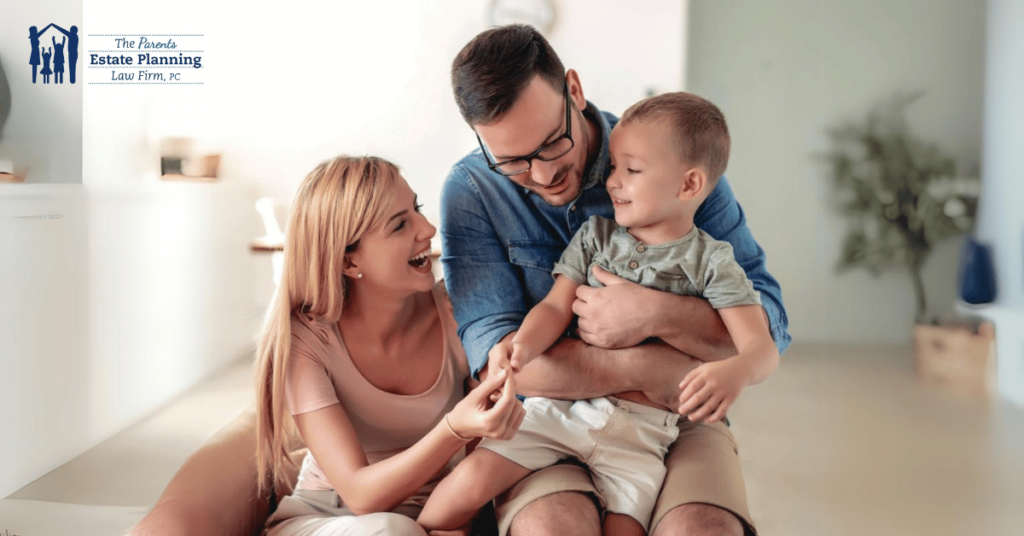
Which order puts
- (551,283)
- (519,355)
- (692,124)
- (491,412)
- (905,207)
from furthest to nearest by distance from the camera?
(905,207), (551,283), (692,124), (519,355), (491,412)

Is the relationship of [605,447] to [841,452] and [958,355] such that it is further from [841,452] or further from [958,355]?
[958,355]

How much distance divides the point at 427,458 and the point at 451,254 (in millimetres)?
458

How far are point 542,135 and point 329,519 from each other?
2.63ft

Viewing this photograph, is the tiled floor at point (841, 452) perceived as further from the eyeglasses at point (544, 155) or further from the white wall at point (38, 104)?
the eyeglasses at point (544, 155)

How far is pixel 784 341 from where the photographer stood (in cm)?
176

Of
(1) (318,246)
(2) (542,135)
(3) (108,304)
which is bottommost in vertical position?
(3) (108,304)

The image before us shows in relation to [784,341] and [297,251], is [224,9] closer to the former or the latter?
[297,251]

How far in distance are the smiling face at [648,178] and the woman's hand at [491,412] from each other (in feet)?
1.35

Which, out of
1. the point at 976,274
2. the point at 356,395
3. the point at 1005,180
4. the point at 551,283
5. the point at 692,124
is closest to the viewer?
the point at 692,124

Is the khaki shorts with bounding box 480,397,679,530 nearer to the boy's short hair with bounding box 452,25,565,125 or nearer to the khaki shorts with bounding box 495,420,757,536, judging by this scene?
the khaki shorts with bounding box 495,420,757,536

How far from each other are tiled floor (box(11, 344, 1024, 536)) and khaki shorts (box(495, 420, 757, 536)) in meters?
1.32

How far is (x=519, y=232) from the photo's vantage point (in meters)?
1.76

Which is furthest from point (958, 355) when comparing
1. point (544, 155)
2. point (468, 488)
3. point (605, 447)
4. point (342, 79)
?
point (342, 79)

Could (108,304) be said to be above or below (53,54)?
below
